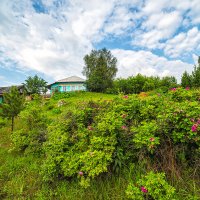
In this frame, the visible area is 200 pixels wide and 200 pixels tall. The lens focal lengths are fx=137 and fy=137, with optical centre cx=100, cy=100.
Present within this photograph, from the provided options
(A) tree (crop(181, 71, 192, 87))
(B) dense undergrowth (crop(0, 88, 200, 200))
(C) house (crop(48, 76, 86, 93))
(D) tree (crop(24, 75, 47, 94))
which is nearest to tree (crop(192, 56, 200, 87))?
(A) tree (crop(181, 71, 192, 87))

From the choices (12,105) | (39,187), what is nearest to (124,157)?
(39,187)

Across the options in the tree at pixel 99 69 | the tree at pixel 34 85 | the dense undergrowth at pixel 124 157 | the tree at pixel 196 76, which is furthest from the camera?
the tree at pixel 34 85

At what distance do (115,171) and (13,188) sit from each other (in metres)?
1.77

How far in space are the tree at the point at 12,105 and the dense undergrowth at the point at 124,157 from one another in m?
3.00

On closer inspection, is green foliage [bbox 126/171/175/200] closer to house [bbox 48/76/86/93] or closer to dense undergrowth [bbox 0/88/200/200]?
A: dense undergrowth [bbox 0/88/200/200]

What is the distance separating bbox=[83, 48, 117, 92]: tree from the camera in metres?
19.9

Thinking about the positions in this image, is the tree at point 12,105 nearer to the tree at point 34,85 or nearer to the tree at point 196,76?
the tree at point 196,76

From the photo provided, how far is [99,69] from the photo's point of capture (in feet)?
69.7

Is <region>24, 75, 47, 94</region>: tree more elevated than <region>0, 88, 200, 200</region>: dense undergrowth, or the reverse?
<region>24, 75, 47, 94</region>: tree

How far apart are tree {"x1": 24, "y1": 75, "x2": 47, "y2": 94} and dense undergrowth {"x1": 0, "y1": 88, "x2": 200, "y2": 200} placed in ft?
75.7

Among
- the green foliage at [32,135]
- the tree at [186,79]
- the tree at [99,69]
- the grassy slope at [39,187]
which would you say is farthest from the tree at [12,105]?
the tree at [186,79]

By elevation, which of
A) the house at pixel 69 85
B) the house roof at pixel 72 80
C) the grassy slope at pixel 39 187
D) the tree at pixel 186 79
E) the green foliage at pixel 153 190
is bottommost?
the grassy slope at pixel 39 187

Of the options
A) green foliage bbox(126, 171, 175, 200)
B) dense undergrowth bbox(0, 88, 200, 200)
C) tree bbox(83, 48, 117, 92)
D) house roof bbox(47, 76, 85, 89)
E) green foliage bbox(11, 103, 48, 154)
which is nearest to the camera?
green foliage bbox(126, 171, 175, 200)

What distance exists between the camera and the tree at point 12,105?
518cm
